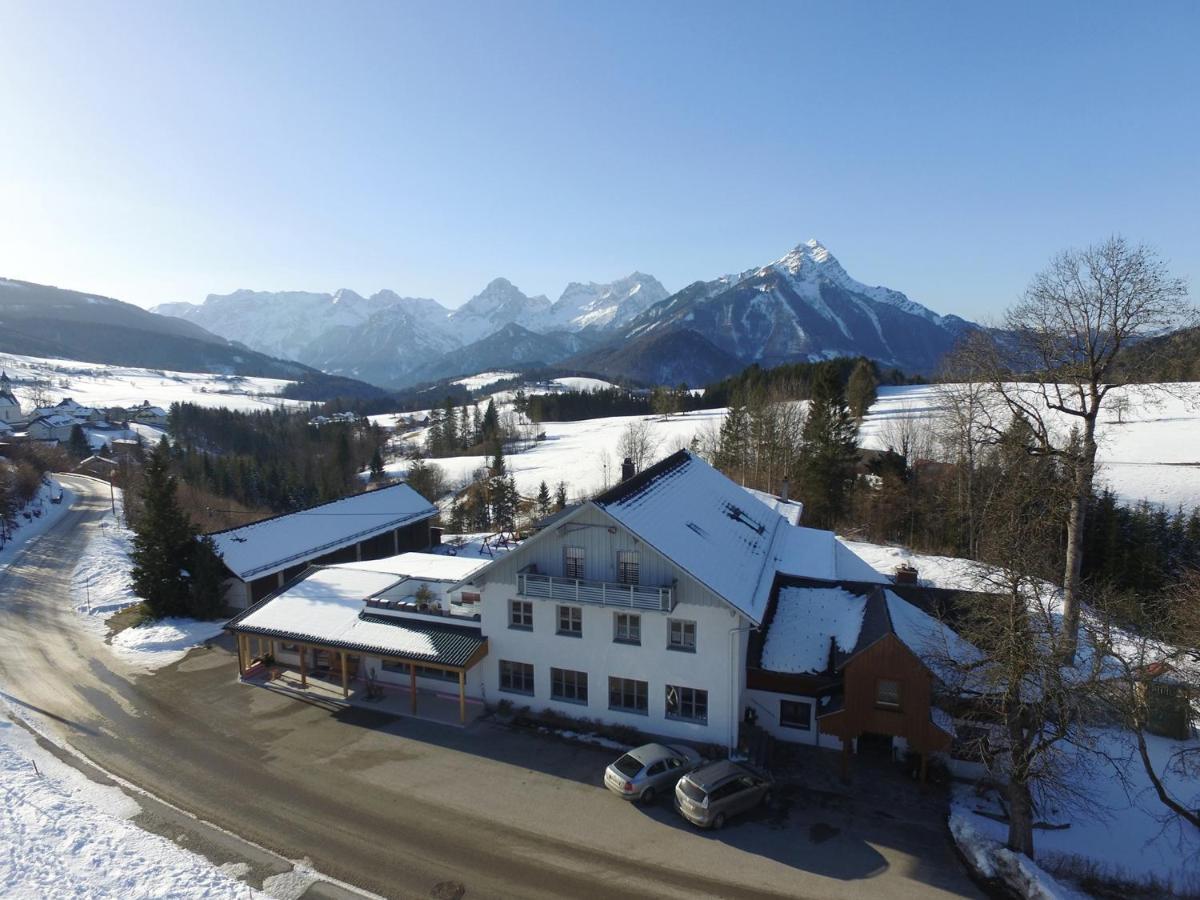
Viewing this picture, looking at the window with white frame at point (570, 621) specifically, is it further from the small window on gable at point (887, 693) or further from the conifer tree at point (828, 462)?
the conifer tree at point (828, 462)

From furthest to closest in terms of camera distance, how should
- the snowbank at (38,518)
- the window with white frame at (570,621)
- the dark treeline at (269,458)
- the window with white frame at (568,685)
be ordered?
the dark treeline at (269,458)
the snowbank at (38,518)
the window with white frame at (568,685)
the window with white frame at (570,621)

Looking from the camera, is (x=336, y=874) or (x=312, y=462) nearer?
(x=336, y=874)

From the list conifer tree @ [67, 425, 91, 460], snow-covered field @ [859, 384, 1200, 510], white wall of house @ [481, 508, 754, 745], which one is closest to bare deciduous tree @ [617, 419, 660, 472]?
snow-covered field @ [859, 384, 1200, 510]

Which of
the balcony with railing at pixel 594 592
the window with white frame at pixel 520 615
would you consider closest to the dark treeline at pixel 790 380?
the balcony with railing at pixel 594 592

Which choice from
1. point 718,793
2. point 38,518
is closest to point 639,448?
point 38,518

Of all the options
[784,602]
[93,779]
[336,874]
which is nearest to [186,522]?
[93,779]

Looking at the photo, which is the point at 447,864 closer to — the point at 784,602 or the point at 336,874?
the point at 336,874

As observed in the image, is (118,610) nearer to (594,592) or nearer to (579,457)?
(594,592)
